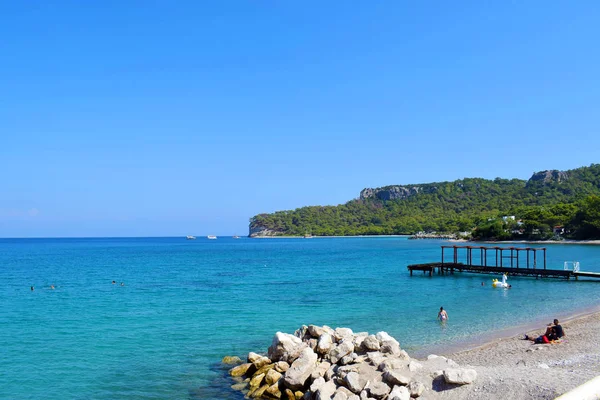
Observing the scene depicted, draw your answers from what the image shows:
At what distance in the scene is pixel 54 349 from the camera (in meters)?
21.2

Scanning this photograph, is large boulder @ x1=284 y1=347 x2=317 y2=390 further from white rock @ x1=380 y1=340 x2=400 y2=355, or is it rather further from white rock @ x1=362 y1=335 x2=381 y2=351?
white rock @ x1=380 y1=340 x2=400 y2=355

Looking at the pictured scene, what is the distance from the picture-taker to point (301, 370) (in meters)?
14.8

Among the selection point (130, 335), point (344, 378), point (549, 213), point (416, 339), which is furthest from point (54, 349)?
point (549, 213)

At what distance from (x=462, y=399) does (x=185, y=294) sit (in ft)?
95.9

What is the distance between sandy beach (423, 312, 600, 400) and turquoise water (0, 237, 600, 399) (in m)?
2.84

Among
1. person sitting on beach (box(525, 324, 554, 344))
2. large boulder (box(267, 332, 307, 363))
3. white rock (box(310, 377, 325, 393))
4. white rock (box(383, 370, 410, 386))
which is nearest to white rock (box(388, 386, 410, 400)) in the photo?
white rock (box(383, 370, 410, 386))

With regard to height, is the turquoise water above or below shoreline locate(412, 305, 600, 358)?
below

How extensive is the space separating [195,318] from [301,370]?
1425cm

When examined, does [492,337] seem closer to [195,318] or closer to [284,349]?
[284,349]

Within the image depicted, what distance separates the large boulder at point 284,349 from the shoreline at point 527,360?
5.09 metres

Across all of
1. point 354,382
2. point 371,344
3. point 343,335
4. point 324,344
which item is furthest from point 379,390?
point 343,335

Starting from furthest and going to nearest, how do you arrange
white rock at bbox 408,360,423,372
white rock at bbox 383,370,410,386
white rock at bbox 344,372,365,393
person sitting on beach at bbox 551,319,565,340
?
person sitting on beach at bbox 551,319,565,340 < white rock at bbox 408,360,423,372 < white rock at bbox 344,372,365,393 < white rock at bbox 383,370,410,386

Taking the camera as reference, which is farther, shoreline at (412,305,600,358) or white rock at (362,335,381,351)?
shoreline at (412,305,600,358)

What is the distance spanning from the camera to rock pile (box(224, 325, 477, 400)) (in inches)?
501
